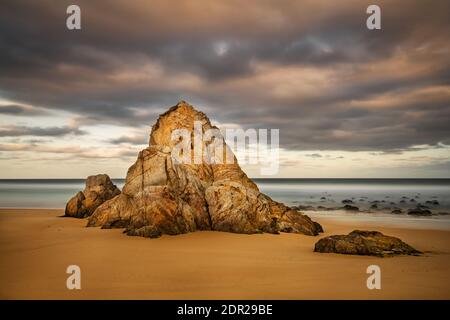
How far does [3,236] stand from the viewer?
14.3 metres

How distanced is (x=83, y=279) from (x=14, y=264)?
276cm

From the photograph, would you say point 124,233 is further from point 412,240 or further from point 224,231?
point 412,240

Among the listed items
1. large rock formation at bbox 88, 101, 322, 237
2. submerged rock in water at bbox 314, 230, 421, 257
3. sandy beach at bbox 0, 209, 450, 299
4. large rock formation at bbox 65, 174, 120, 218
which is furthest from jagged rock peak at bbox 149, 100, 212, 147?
submerged rock in water at bbox 314, 230, 421, 257

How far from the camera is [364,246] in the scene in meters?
10.7

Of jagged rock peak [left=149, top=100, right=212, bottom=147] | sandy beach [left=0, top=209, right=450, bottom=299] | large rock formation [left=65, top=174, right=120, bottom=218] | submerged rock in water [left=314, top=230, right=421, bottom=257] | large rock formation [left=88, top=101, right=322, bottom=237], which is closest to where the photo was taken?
sandy beach [left=0, top=209, right=450, bottom=299]

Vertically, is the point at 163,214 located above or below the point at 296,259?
above

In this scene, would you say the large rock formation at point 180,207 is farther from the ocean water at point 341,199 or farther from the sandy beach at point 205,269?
the ocean water at point 341,199

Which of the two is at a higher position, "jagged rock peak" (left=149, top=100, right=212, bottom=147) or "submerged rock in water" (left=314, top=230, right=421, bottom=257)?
"jagged rock peak" (left=149, top=100, right=212, bottom=147)

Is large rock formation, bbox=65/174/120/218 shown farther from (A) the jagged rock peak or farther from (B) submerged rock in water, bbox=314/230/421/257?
(B) submerged rock in water, bbox=314/230/421/257

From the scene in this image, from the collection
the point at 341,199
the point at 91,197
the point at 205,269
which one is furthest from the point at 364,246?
the point at 341,199

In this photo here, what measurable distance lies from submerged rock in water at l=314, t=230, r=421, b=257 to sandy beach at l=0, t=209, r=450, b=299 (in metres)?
0.39

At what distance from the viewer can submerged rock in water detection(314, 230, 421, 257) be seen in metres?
10.7

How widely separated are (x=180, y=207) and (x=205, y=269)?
5.79m
